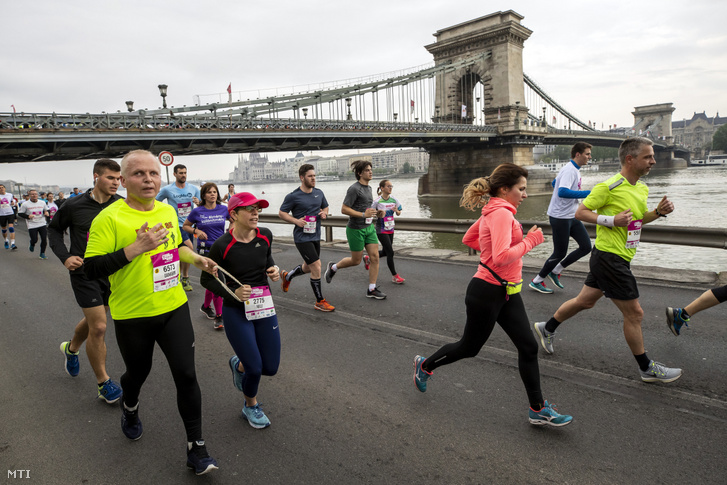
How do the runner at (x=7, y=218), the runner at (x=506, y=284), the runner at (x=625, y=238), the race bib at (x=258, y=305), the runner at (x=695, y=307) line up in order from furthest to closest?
the runner at (x=7, y=218) < the runner at (x=695, y=307) < the runner at (x=625, y=238) < the race bib at (x=258, y=305) < the runner at (x=506, y=284)

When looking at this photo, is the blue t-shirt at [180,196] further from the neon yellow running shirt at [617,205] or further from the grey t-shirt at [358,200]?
the neon yellow running shirt at [617,205]

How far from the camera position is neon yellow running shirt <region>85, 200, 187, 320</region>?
8.22 ft

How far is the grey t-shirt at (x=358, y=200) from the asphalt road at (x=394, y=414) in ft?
4.87

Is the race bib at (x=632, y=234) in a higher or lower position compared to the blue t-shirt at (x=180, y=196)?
lower

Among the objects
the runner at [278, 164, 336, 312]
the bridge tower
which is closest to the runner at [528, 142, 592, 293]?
the runner at [278, 164, 336, 312]

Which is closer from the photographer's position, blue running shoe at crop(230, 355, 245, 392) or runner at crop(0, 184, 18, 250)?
blue running shoe at crop(230, 355, 245, 392)

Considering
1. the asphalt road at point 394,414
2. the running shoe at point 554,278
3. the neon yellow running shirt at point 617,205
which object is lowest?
the asphalt road at point 394,414

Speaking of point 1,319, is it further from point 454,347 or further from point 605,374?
point 605,374

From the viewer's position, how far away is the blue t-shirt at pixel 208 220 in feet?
19.6

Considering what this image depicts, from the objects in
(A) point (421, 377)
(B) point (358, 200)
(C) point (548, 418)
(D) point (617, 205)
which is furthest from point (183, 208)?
(C) point (548, 418)

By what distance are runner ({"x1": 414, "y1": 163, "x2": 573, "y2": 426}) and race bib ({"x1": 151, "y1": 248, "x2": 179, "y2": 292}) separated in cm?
177

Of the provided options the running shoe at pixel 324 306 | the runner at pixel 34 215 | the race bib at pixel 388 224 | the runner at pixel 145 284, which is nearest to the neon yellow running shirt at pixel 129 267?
the runner at pixel 145 284

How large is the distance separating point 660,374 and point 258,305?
2.87m

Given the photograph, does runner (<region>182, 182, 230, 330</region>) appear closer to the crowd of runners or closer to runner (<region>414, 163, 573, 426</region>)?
the crowd of runners
